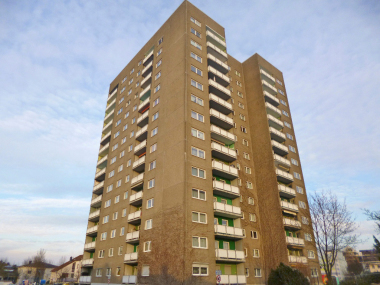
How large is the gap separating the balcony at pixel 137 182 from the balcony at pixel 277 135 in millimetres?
25025

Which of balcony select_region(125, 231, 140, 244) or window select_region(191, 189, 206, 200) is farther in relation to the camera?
balcony select_region(125, 231, 140, 244)

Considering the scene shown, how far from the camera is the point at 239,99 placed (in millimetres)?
53438

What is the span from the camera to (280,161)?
157ft

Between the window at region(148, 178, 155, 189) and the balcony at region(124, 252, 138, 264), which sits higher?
the window at region(148, 178, 155, 189)

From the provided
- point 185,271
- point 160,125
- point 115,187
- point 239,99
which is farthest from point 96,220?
point 239,99

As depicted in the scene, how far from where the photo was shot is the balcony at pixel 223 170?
1428 inches

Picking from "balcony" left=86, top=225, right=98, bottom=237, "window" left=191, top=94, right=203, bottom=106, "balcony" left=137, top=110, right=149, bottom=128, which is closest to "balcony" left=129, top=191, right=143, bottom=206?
"balcony" left=137, top=110, right=149, bottom=128

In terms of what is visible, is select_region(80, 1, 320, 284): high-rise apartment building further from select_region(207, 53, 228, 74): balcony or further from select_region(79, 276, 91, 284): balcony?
select_region(79, 276, 91, 284): balcony

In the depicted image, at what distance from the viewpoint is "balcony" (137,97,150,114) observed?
46.8 m

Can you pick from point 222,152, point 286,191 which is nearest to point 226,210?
point 222,152

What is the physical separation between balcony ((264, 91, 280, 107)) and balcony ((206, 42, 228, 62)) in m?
11.5

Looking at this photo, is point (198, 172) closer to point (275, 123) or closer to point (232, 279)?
point (232, 279)

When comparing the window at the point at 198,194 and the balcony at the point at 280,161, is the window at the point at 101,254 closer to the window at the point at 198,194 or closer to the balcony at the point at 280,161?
the window at the point at 198,194

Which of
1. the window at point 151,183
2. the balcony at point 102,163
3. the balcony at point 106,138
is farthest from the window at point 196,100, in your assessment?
the balcony at point 106,138
